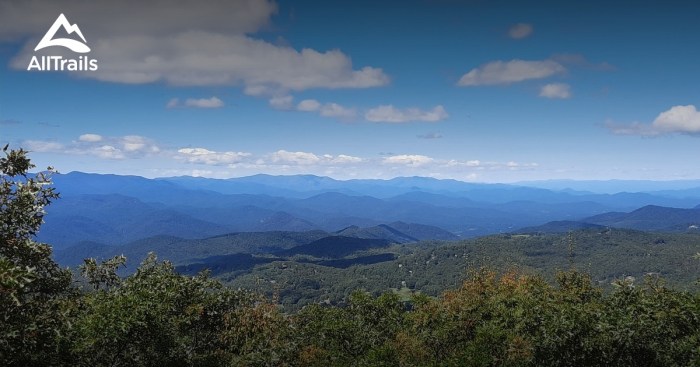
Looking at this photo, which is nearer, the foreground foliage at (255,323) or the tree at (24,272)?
the tree at (24,272)

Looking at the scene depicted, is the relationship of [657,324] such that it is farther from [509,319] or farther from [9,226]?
[9,226]

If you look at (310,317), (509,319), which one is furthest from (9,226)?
(310,317)

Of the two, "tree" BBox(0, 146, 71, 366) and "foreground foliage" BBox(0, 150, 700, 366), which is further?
"foreground foliage" BBox(0, 150, 700, 366)

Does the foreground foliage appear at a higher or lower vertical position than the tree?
lower

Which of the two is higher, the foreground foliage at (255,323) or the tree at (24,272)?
the tree at (24,272)
